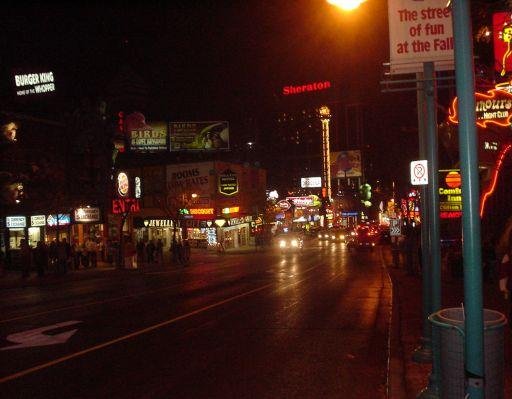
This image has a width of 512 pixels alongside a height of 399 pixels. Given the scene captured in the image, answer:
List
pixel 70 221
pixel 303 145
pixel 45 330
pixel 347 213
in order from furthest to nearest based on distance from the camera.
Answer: pixel 303 145 < pixel 347 213 < pixel 70 221 < pixel 45 330

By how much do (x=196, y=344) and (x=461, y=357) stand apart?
6931mm

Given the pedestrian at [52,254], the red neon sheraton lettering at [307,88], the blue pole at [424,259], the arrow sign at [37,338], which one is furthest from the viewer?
the red neon sheraton lettering at [307,88]

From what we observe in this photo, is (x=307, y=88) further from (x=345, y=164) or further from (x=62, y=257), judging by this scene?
(x=62, y=257)

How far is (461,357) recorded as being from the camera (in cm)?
459

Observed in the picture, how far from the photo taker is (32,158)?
31562 mm

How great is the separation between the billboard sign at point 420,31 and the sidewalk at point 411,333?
4201 millimetres

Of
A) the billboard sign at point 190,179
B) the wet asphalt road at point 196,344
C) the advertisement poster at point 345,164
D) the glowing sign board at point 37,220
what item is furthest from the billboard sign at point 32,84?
the advertisement poster at point 345,164

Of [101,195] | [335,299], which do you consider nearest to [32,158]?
[101,195]

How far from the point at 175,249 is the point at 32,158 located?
42.3 feet

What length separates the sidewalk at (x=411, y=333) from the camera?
25.8ft

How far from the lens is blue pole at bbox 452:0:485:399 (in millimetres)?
4254

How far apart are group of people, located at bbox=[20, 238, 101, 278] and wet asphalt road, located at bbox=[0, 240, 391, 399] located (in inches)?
312

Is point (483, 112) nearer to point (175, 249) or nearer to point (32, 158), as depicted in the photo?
point (32, 158)

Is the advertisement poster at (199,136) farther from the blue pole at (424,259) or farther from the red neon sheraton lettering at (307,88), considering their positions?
the red neon sheraton lettering at (307,88)
